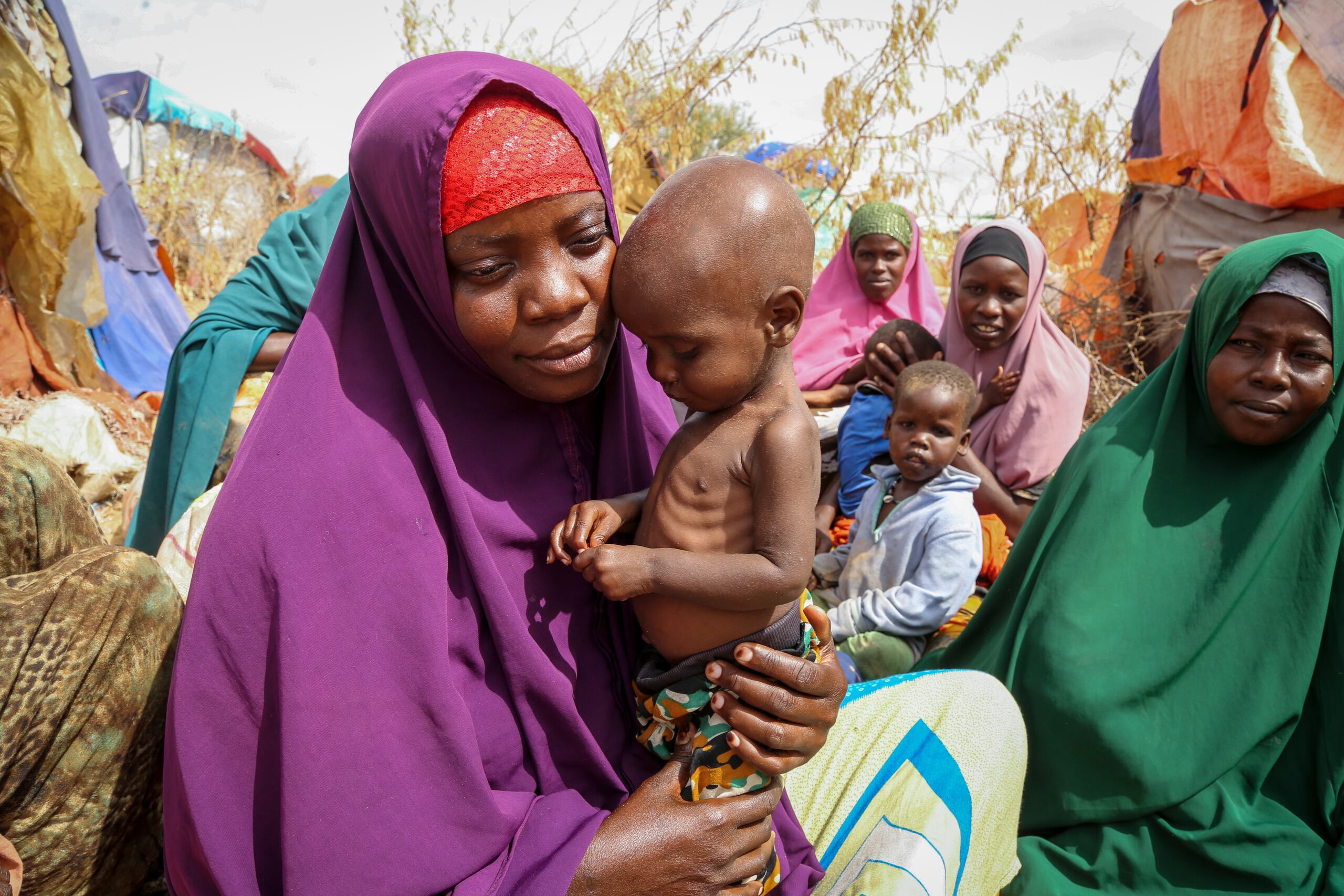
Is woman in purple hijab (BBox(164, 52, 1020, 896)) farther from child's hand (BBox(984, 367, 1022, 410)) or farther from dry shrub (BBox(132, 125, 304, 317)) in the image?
dry shrub (BBox(132, 125, 304, 317))

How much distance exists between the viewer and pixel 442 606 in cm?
143

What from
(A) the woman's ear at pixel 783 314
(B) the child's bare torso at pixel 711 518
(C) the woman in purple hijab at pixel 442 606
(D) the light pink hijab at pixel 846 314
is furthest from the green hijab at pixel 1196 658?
(D) the light pink hijab at pixel 846 314

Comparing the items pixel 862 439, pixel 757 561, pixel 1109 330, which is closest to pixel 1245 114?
pixel 1109 330

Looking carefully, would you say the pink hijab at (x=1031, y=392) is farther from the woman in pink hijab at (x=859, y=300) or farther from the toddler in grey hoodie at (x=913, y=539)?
the woman in pink hijab at (x=859, y=300)

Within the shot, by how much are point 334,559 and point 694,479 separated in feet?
1.95

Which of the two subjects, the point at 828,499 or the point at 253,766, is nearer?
the point at 253,766

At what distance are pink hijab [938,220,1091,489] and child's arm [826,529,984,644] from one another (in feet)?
3.78

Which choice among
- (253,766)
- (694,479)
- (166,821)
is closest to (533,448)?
(694,479)

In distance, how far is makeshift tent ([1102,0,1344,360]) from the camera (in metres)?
5.83

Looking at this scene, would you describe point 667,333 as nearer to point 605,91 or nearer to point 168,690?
point 168,690

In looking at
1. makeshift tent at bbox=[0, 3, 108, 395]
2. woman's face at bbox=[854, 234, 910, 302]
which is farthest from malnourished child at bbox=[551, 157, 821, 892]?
makeshift tent at bbox=[0, 3, 108, 395]

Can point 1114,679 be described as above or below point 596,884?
below

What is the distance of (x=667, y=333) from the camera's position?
1.49m

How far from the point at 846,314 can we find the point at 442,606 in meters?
4.62
